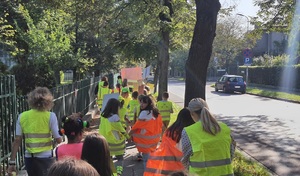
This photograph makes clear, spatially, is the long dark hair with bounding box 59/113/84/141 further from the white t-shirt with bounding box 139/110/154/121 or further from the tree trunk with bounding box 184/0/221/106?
the tree trunk with bounding box 184/0/221/106

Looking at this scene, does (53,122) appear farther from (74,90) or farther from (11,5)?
(11,5)

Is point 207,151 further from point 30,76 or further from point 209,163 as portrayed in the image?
point 30,76

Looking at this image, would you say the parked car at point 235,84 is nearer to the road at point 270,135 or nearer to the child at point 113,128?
the road at point 270,135

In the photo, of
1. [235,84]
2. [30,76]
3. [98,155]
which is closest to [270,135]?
[30,76]

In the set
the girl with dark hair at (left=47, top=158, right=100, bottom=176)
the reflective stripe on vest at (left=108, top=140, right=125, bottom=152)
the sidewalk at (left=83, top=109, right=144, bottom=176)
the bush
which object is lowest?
the sidewalk at (left=83, top=109, right=144, bottom=176)

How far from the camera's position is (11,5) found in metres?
19.2

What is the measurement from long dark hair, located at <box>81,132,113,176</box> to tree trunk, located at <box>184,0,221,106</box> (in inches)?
205

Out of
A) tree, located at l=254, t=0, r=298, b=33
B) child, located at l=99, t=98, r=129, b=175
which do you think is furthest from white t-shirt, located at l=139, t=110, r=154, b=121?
tree, located at l=254, t=0, r=298, b=33

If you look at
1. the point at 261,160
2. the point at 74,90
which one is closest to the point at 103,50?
the point at 74,90

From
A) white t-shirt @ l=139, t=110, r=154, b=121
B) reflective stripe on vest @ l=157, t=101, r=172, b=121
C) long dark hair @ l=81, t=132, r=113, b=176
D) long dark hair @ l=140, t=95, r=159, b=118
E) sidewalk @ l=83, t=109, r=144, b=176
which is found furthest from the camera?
reflective stripe on vest @ l=157, t=101, r=172, b=121

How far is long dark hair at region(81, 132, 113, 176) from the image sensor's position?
3.08 m

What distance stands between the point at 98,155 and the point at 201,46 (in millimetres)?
5293

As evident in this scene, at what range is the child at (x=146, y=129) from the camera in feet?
21.3

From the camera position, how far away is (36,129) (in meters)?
4.64
